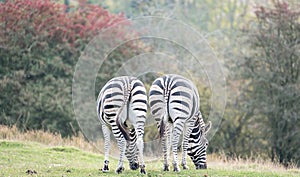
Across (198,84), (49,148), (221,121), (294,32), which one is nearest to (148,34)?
(198,84)

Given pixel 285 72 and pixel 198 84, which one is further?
pixel 198 84

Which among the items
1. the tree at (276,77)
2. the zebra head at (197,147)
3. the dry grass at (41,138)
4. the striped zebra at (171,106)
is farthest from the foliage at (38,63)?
the striped zebra at (171,106)

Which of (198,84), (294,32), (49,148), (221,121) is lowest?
(49,148)

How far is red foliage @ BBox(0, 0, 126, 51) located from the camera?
26.3m

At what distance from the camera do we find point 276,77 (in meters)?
25.4

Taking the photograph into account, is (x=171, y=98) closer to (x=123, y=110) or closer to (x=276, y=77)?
(x=123, y=110)

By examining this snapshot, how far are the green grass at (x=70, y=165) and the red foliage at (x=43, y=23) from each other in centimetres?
889

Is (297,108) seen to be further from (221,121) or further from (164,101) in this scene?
(164,101)

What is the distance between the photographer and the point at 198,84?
28812mm

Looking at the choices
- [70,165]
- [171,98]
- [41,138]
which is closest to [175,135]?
[171,98]

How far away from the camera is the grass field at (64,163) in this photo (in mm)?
12562

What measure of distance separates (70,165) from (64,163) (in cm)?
45

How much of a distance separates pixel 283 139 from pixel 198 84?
212 inches

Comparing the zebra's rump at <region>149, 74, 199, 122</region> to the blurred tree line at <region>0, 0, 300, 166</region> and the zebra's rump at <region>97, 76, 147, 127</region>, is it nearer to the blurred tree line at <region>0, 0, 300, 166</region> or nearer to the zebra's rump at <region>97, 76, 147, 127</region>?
the zebra's rump at <region>97, 76, 147, 127</region>
